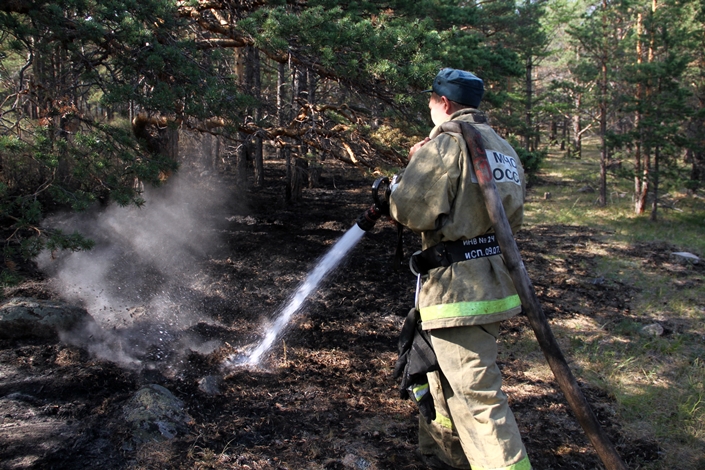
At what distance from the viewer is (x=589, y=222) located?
11539 mm

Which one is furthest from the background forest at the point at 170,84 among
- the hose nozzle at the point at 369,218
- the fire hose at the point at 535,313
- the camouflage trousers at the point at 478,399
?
the camouflage trousers at the point at 478,399

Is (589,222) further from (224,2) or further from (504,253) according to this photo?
(504,253)

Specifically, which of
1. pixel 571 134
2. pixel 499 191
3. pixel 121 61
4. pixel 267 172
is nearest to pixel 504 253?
pixel 499 191

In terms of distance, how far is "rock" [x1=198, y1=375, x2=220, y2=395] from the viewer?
370cm

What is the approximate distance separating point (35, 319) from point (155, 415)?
2.10 meters

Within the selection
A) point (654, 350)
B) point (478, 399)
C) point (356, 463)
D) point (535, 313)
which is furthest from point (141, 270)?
point (654, 350)

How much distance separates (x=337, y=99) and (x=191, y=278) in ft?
23.7

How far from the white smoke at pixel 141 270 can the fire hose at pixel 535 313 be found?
3.32 metres

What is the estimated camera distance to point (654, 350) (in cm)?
495

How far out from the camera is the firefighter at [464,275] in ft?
7.67

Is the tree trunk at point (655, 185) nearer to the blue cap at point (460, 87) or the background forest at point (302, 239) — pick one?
the background forest at point (302, 239)

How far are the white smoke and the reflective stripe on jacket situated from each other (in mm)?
2964

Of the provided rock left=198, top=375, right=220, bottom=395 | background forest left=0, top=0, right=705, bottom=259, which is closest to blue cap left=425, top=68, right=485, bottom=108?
background forest left=0, top=0, right=705, bottom=259

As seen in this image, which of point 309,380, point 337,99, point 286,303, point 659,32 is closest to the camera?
point 309,380
